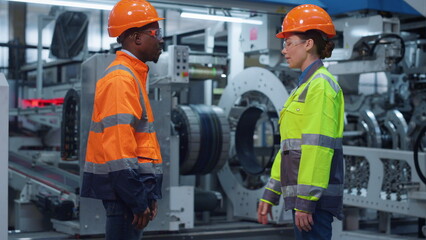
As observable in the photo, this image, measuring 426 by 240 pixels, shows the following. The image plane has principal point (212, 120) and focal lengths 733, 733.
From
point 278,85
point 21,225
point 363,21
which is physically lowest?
point 21,225

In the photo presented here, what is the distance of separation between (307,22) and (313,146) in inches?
26.9

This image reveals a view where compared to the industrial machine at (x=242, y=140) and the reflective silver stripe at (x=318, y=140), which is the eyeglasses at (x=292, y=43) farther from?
the industrial machine at (x=242, y=140)

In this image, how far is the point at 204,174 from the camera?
8.27 m

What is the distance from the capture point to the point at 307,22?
3.73 m

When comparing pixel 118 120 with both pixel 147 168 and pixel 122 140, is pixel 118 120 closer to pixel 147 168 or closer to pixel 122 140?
pixel 122 140

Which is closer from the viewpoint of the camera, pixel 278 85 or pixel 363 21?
pixel 363 21

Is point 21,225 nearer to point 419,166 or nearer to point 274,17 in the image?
point 274,17

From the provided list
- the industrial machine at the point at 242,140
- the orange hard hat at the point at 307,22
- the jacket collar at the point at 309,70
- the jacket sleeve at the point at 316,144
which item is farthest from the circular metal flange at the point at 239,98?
the jacket sleeve at the point at 316,144

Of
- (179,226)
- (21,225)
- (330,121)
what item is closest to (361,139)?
(179,226)

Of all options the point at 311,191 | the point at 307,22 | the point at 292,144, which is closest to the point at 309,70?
the point at 307,22

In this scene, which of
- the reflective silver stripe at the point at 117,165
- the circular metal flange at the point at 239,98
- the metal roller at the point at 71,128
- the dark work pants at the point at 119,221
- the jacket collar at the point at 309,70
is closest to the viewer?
the reflective silver stripe at the point at 117,165

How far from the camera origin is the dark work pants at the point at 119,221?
11.4 feet

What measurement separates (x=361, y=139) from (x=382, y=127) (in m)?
0.33

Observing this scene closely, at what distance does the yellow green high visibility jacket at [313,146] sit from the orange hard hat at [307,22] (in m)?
0.20
